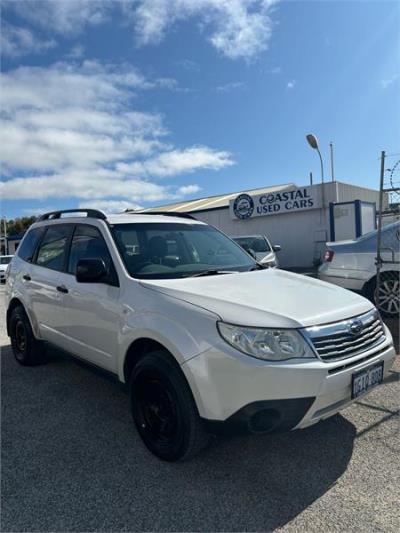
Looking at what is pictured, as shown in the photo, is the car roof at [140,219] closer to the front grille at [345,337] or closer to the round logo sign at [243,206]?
the front grille at [345,337]

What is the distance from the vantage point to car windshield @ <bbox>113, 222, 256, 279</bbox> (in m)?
3.46

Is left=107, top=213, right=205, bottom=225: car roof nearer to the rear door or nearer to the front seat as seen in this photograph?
the front seat

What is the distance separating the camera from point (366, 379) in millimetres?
2775

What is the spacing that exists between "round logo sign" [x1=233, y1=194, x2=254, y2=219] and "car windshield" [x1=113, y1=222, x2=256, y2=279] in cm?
1620

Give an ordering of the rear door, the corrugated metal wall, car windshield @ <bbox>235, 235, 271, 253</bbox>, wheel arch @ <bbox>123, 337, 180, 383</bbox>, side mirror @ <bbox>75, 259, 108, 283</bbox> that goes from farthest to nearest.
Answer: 1. the corrugated metal wall
2. car windshield @ <bbox>235, 235, 271, 253</bbox>
3. the rear door
4. side mirror @ <bbox>75, 259, 108, 283</bbox>
5. wheel arch @ <bbox>123, 337, 180, 383</bbox>

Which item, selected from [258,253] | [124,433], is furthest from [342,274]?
[258,253]

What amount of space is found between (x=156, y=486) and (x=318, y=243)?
16.3 meters

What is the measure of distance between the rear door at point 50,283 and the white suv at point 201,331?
34 millimetres

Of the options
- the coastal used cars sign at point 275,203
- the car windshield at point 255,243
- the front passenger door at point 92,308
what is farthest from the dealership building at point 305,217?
the front passenger door at point 92,308

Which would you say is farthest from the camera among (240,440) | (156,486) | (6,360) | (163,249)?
(6,360)

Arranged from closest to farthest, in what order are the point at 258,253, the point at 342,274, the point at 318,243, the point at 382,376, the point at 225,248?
1. the point at 382,376
2. the point at 225,248
3. the point at 342,274
4. the point at 258,253
5. the point at 318,243

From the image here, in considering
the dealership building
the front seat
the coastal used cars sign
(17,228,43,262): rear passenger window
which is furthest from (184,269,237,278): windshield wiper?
the coastal used cars sign

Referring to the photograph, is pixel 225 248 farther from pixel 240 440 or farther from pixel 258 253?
pixel 258 253

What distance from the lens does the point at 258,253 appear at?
12906 millimetres
